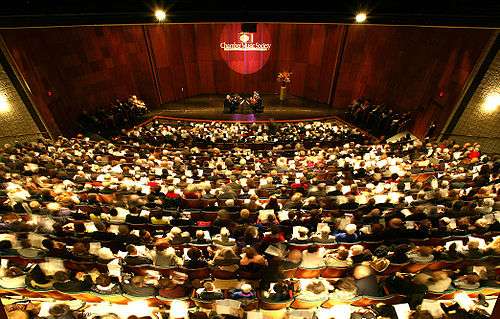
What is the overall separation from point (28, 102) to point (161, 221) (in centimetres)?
991

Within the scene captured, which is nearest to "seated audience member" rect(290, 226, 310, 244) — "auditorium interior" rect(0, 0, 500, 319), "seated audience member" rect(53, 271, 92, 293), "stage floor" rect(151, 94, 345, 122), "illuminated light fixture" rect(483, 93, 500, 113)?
"auditorium interior" rect(0, 0, 500, 319)

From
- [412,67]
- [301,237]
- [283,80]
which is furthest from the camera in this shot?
[283,80]

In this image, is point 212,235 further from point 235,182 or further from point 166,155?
point 166,155

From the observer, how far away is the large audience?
5.34 metres

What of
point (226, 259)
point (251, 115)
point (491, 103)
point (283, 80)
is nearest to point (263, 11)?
point (251, 115)

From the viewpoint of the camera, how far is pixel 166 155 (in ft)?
40.4

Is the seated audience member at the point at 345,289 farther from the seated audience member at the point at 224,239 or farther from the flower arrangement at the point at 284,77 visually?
the flower arrangement at the point at 284,77

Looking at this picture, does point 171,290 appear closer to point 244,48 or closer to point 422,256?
point 422,256

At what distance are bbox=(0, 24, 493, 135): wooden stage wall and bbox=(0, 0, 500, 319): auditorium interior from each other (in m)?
0.09

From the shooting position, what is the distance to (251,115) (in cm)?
1878

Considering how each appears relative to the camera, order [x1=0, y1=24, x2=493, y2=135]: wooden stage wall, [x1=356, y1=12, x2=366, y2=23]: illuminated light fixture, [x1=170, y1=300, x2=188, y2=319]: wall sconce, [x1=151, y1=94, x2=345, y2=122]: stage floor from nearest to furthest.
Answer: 1. [x1=170, y1=300, x2=188, y2=319]: wall sconce
2. [x1=356, y1=12, x2=366, y2=23]: illuminated light fixture
3. [x1=0, y1=24, x2=493, y2=135]: wooden stage wall
4. [x1=151, y1=94, x2=345, y2=122]: stage floor

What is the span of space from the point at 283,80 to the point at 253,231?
1538cm

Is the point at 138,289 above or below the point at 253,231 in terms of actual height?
below

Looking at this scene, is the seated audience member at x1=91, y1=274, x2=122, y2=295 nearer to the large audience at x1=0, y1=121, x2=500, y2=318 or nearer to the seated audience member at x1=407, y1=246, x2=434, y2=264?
the large audience at x1=0, y1=121, x2=500, y2=318
